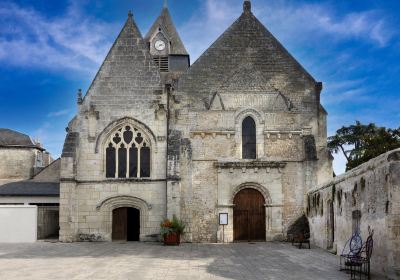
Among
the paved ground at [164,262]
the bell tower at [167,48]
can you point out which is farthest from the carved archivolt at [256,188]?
the bell tower at [167,48]

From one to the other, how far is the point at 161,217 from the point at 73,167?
4.78 metres

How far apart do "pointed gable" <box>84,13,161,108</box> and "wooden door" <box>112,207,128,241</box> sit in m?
5.21

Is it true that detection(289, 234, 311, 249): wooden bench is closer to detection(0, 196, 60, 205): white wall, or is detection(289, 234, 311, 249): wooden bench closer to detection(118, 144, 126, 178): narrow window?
detection(118, 144, 126, 178): narrow window

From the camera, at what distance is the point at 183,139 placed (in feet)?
76.6

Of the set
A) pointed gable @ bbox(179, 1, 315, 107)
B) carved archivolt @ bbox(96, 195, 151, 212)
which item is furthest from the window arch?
carved archivolt @ bbox(96, 195, 151, 212)

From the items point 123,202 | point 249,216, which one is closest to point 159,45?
point 123,202

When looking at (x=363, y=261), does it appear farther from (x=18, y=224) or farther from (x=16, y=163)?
(x=16, y=163)

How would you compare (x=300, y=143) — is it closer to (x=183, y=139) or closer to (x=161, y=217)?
(x=183, y=139)

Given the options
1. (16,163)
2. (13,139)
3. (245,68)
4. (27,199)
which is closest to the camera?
(245,68)

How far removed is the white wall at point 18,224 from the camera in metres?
23.4

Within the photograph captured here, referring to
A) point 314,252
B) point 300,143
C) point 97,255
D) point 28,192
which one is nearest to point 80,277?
point 97,255

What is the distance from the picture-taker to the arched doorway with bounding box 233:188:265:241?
23.1 meters

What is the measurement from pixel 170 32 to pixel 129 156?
619 inches

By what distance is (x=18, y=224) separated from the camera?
2347cm
